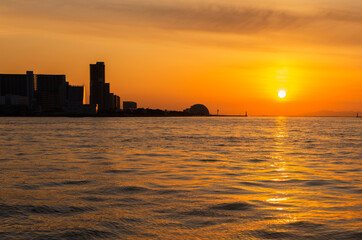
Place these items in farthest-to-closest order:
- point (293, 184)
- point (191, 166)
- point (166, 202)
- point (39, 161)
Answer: point (39, 161) < point (191, 166) < point (293, 184) < point (166, 202)

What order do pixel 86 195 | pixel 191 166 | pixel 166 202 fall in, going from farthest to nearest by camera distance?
pixel 191 166
pixel 86 195
pixel 166 202

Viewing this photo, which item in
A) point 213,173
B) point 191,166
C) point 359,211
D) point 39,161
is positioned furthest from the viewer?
point 39,161

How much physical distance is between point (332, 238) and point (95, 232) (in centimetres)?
800

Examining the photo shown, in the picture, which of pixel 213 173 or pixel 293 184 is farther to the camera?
pixel 213 173

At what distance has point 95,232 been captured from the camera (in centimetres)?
1314

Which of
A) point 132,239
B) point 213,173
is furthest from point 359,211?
point 213,173

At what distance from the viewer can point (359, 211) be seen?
52.4 ft

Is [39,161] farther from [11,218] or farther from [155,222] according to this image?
[155,222]

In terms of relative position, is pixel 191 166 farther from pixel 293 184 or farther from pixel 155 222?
pixel 155 222

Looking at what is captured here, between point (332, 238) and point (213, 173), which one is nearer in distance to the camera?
point (332, 238)

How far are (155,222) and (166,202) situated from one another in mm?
3325

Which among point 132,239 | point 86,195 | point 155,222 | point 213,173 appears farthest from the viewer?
point 213,173

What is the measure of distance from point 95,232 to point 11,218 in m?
3.91

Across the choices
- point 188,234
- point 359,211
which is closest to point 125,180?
point 188,234
